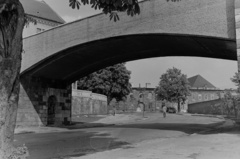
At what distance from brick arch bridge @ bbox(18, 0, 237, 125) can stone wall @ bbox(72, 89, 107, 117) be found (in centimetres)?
1764

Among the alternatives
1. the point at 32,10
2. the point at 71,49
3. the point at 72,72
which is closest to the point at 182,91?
the point at 32,10

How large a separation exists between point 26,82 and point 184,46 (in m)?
12.2

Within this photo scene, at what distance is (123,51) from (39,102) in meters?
8.33

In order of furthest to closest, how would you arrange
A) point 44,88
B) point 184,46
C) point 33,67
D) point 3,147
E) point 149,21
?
point 44,88
point 33,67
point 184,46
point 149,21
point 3,147

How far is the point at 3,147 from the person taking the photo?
5551 millimetres

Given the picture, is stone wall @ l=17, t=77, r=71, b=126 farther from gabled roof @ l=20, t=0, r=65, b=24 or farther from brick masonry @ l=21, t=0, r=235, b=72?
gabled roof @ l=20, t=0, r=65, b=24

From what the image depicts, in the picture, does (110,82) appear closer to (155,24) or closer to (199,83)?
(155,24)

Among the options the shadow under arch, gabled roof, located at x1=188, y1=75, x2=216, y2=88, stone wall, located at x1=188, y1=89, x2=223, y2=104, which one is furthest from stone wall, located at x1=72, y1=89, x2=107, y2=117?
gabled roof, located at x1=188, y1=75, x2=216, y2=88

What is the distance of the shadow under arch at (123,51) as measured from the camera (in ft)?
51.6

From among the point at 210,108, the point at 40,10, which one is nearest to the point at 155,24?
the point at 40,10

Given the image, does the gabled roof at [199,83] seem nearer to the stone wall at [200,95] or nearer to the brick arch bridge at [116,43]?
the stone wall at [200,95]

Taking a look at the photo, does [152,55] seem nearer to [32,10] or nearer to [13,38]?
[13,38]

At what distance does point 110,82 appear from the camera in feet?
195

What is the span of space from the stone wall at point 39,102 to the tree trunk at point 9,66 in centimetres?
1694
